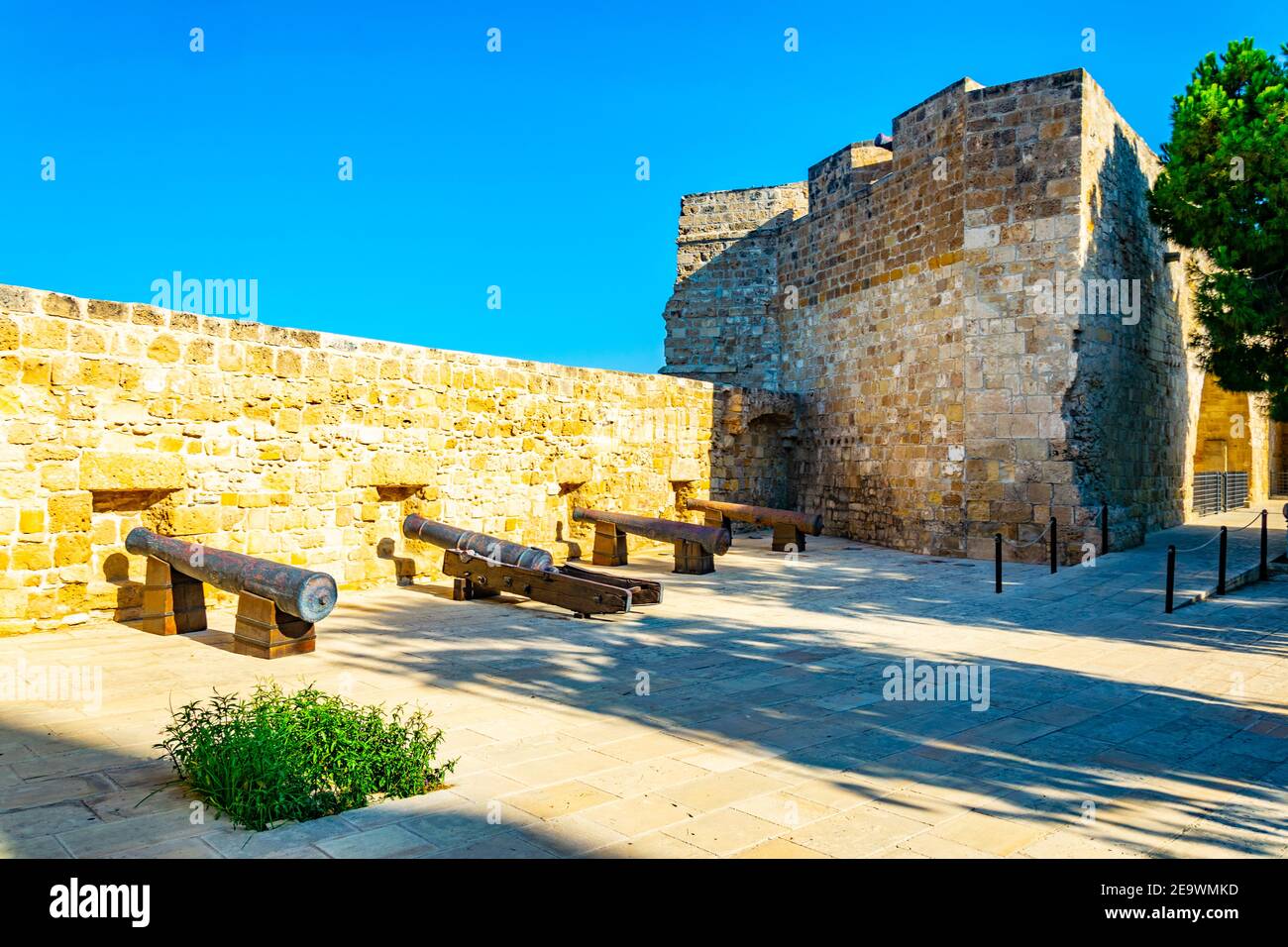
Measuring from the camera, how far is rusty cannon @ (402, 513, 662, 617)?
774cm

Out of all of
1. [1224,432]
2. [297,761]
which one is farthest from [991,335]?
[1224,432]

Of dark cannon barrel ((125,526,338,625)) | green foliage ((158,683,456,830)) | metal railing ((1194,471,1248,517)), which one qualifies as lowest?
green foliage ((158,683,456,830))

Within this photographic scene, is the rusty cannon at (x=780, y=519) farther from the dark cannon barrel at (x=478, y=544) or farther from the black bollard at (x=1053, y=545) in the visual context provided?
the dark cannon barrel at (x=478, y=544)

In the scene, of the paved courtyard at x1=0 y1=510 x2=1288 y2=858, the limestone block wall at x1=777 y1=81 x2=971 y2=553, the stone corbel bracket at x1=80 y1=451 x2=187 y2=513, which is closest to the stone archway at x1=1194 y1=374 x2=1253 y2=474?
A: the limestone block wall at x1=777 y1=81 x2=971 y2=553

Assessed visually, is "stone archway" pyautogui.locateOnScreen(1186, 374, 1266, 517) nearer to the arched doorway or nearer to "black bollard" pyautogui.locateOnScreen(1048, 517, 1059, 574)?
the arched doorway

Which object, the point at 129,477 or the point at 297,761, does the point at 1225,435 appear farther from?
the point at 297,761

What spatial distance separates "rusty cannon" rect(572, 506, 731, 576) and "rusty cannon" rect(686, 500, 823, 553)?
1.62 m

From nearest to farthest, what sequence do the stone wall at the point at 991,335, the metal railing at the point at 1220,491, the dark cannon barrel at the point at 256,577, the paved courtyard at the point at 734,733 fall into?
1. the paved courtyard at the point at 734,733
2. the dark cannon barrel at the point at 256,577
3. the stone wall at the point at 991,335
4. the metal railing at the point at 1220,491

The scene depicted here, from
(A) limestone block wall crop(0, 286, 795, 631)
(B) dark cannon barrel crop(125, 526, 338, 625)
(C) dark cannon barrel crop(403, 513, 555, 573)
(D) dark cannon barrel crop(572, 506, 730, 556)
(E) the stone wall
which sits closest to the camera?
(B) dark cannon barrel crop(125, 526, 338, 625)

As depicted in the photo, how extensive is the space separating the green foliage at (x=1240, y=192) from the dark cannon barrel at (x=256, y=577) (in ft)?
38.1

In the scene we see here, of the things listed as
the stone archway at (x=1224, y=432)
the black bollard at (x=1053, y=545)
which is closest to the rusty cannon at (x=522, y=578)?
the black bollard at (x=1053, y=545)

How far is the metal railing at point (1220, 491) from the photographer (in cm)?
1803
